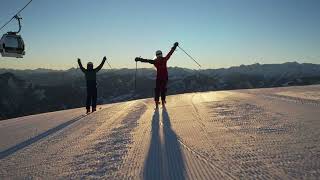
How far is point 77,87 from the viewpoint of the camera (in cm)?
14538

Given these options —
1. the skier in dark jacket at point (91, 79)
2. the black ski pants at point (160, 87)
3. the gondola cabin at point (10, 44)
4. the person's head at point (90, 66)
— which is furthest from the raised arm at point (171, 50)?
the gondola cabin at point (10, 44)

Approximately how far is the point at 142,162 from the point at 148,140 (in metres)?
1.53

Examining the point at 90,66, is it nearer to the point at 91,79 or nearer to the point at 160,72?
the point at 91,79

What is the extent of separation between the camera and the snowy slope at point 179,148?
184 inches

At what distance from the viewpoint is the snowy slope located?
466cm

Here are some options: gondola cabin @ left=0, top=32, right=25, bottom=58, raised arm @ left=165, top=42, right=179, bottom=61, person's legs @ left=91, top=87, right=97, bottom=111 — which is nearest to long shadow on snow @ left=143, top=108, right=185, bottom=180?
raised arm @ left=165, top=42, right=179, bottom=61

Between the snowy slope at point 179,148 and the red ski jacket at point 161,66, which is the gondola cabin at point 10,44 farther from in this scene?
the snowy slope at point 179,148

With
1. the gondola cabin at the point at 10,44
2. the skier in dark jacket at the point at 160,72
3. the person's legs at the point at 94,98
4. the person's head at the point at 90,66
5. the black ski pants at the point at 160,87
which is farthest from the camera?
the gondola cabin at the point at 10,44

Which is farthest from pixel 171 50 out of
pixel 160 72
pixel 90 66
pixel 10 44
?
pixel 10 44

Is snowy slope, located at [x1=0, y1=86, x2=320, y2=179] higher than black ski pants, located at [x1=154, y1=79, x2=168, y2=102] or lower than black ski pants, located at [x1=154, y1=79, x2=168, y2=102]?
lower

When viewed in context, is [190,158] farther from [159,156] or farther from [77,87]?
[77,87]

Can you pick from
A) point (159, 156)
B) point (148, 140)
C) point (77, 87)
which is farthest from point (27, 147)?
point (77, 87)

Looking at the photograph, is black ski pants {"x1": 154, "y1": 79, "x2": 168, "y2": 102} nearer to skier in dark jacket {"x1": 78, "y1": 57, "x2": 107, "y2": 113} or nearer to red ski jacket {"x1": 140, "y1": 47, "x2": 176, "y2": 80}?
red ski jacket {"x1": 140, "y1": 47, "x2": 176, "y2": 80}

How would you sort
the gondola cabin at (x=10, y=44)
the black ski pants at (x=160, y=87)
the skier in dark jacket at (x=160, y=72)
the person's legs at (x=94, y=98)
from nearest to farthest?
1. the skier in dark jacket at (x=160, y=72)
2. the black ski pants at (x=160, y=87)
3. the person's legs at (x=94, y=98)
4. the gondola cabin at (x=10, y=44)
